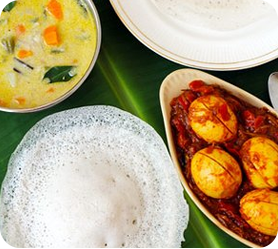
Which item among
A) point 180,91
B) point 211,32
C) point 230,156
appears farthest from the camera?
point 211,32

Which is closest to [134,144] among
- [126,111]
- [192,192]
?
[126,111]

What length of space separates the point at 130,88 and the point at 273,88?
47 centimetres

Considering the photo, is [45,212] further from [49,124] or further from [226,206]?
[226,206]

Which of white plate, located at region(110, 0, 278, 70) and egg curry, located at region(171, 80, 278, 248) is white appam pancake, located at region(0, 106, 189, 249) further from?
white plate, located at region(110, 0, 278, 70)

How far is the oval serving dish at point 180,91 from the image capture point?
171 cm

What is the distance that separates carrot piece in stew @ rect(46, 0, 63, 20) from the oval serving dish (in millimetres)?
379

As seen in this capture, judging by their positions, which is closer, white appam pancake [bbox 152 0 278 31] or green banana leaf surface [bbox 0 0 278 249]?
green banana leaf surface [bbox 0 0 278 249]

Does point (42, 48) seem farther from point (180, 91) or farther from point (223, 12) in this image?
point (223, 12)

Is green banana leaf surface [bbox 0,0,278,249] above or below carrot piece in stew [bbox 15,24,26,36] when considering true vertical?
below

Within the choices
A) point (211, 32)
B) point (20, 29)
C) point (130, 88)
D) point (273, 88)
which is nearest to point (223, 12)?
point (211, 32)

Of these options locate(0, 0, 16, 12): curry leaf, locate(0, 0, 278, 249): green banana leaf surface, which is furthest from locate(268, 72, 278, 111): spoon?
locate(0, 0, 16, 12): curry leaf

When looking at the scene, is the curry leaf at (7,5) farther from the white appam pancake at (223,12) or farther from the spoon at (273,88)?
the spoon at (273,88)

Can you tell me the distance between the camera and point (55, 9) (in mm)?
1739

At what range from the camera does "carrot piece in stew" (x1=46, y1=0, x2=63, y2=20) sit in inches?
68.4
